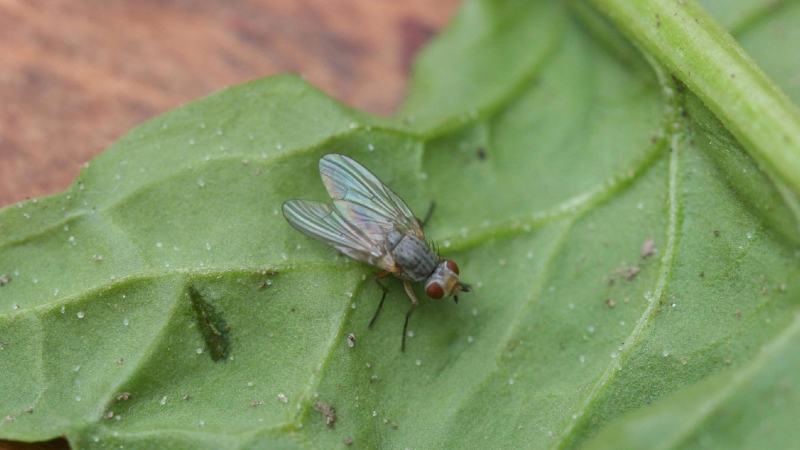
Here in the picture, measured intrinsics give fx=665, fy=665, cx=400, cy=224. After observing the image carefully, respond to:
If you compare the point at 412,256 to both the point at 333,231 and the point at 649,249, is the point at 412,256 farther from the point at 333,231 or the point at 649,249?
the point at 649,249

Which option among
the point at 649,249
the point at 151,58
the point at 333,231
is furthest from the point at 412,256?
the point at 151,58

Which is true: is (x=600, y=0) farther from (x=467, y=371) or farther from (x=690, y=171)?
(x=467, y=371)

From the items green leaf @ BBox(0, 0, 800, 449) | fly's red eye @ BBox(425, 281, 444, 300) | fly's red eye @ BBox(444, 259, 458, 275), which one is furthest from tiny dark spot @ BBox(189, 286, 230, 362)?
fly's red eye @ BBox(444, 259, 458, 275)

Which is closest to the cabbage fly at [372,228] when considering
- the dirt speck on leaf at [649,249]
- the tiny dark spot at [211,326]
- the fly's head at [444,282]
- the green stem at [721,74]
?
the fly's head at [444,282]

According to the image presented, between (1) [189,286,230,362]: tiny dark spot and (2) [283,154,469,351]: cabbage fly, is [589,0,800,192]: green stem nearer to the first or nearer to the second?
(2) [283,154,469,351]: cabbage fly

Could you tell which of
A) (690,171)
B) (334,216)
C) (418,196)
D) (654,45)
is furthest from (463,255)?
(654,45)

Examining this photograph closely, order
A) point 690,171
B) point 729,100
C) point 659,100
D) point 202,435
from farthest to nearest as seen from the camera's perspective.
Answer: point 659,100 < point 690,171 < point 729,100 < point 202,435
